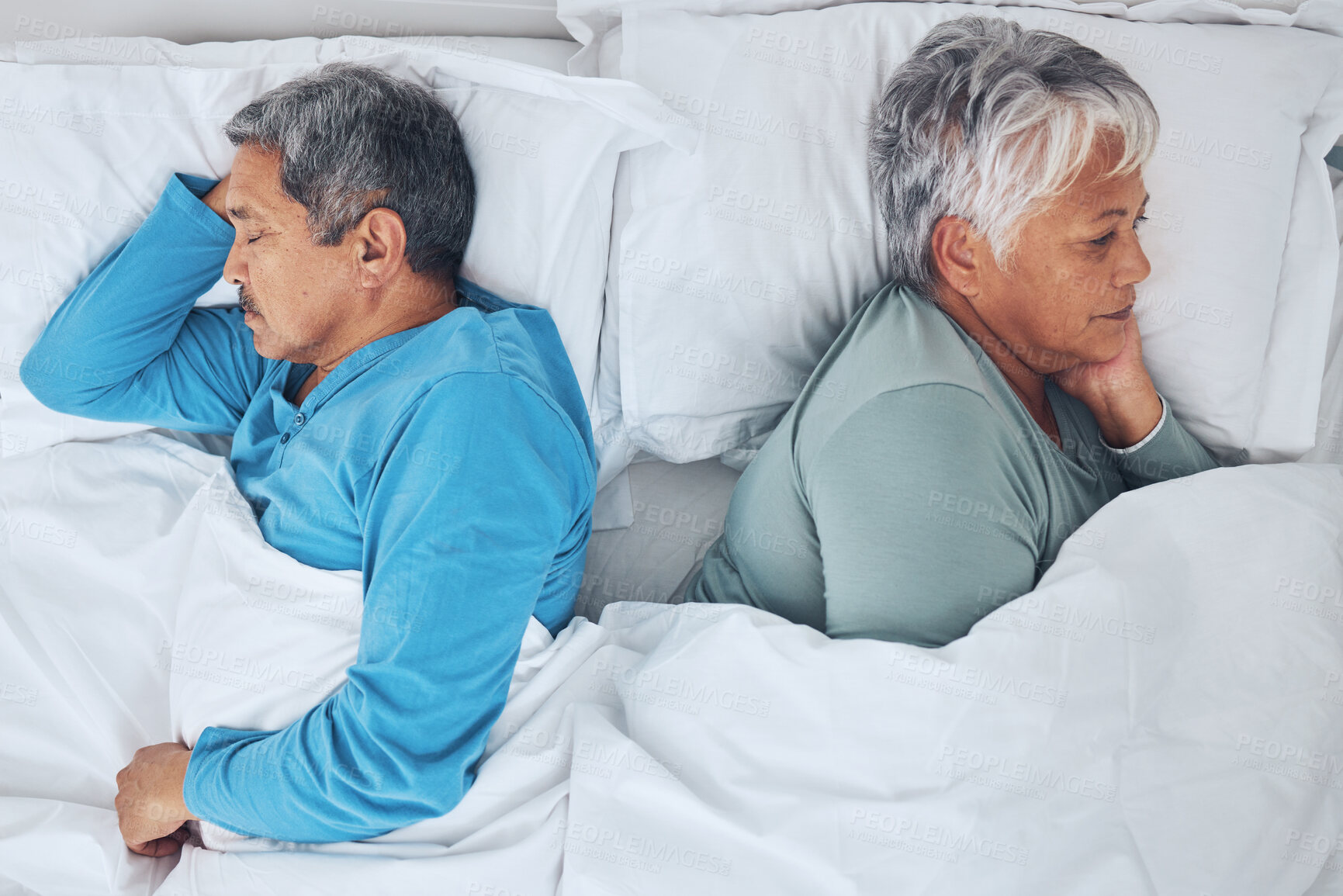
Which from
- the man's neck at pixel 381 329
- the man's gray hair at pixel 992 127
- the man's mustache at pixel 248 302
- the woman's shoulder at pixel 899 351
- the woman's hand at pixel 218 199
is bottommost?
the man's neck at pixel 381 329

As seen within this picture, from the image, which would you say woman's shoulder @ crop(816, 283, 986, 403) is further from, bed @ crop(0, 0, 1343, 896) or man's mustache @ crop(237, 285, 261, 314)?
man's mustache @ crop(237, 285, 261, 314)

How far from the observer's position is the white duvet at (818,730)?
0.96 metres

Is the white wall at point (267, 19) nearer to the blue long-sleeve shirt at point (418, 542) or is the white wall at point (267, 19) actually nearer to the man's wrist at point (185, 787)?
the blue long-sleeve shirt at point (418, 542)

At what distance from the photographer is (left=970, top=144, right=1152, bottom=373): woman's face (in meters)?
1.12

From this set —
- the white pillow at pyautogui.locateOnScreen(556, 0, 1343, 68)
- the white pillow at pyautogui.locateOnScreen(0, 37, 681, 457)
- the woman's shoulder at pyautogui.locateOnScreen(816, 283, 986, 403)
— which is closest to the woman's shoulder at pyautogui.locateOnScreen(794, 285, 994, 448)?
the woman's shoulder at pyautogui.locateOnScreen(816, 283, 986, 403)

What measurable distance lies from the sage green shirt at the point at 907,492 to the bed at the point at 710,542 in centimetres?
5

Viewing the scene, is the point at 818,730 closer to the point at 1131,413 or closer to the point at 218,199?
the point at 1131,413

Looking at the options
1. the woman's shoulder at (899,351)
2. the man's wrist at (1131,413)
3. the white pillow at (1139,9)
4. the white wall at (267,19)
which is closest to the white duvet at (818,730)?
the man's wrist at (1131,413)

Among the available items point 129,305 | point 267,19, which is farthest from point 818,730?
point 267,19

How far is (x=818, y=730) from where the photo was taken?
3.33ft

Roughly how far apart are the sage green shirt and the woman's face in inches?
3.1

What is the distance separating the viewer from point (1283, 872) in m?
0.96

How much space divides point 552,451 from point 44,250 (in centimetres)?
85

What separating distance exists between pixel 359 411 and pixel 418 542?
22 centimetres
